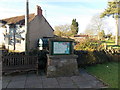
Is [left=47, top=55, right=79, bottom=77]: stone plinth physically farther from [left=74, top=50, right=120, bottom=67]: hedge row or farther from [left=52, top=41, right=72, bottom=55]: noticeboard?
[left=74, top=50, right=120, bottom=67]: hedge row

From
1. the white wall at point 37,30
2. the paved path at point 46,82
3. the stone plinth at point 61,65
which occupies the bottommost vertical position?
the paved path at point 46,82

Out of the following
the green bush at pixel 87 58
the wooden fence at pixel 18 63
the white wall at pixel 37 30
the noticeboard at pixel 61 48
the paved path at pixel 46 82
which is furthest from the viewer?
the white wall at pixel 37 30

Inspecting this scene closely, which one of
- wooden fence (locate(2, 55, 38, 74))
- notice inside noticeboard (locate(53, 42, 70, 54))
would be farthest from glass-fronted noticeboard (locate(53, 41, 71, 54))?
wooden fence (locate(2, 55, 38, 74))

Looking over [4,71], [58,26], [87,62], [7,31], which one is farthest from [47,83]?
[58,26]

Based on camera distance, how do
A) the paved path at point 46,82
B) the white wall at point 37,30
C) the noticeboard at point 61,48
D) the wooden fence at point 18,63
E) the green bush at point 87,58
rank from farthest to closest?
the white wall at point 37,30, the green bush at point 87,58, the noticeboard at point 61,48, the wooden fence at point 18,63, the paved path at point 46,82

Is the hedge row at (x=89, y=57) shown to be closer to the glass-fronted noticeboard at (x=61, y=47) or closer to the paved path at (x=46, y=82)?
the glass-fronted noticeboard at (x=61, y=47)

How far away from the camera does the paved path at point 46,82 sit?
5.37 m

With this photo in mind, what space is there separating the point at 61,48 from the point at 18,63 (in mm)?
2409

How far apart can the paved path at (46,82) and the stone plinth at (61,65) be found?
1.15ft

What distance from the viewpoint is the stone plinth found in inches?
→ 260

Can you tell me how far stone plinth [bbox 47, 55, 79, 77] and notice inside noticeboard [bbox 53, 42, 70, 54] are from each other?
0.32 metres

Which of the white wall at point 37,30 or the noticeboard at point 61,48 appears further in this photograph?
the white wall at point 37,30

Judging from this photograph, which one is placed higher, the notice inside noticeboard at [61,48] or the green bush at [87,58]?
the notice inside noticeboard at [61,48]

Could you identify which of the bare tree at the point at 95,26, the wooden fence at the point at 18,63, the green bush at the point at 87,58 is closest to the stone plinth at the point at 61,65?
the wooden fence at the point at 18,63
